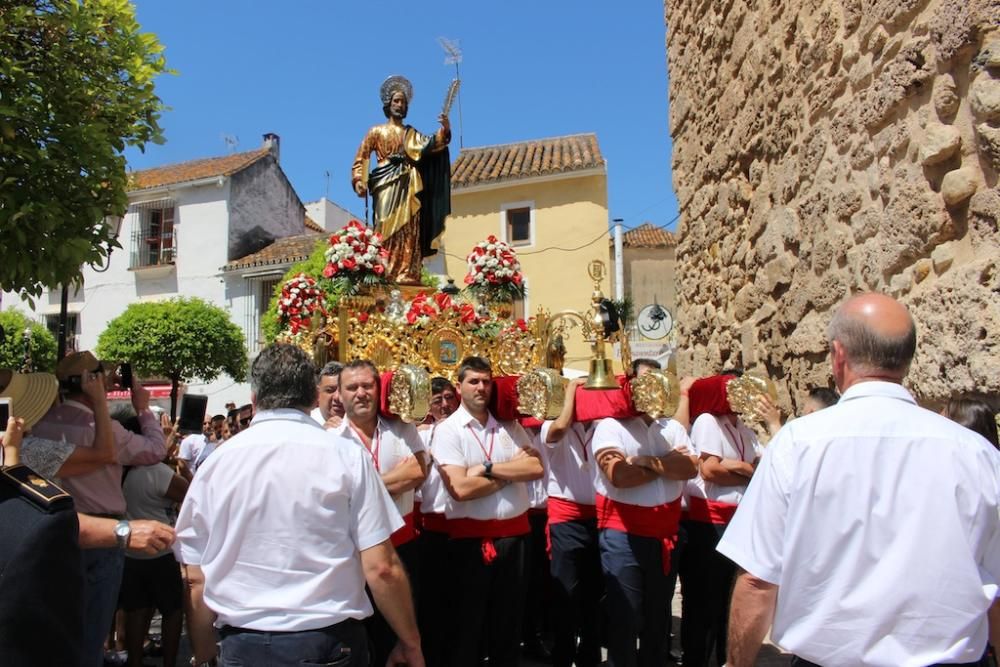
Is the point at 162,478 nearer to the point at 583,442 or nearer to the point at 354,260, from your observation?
the point at 354,260

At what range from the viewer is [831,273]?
15.9 feet

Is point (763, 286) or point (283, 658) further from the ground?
point (763, 286)

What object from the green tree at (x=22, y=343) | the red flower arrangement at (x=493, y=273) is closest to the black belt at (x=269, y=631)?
the red flower arrangement at (x=493, y=273)

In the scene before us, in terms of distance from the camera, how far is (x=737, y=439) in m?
4.75

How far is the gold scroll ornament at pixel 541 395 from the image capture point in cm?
427

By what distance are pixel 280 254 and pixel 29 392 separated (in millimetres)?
19095

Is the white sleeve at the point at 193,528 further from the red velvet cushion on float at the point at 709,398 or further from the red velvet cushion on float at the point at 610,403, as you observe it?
the red velvet cushion on float at the point at 709,398

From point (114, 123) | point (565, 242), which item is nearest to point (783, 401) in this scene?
point (114, 123)

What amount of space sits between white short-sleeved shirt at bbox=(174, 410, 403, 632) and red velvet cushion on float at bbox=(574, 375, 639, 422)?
6.50 ft

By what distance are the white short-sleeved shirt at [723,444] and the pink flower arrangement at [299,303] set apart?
3.32 m

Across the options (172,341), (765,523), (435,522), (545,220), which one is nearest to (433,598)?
(435,522)

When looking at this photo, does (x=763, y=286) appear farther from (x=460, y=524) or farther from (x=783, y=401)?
(x=460, y=524)

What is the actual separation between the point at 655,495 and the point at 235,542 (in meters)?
2.39

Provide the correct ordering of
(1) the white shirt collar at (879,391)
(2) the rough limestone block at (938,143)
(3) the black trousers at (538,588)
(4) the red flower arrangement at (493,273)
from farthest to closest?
(4) the red flower arrangement at (493,273) < (3) the black trousers at (538,588) < (2) the rough limestone block at (938,143) < (1) the white shirt collar at (879,391)
